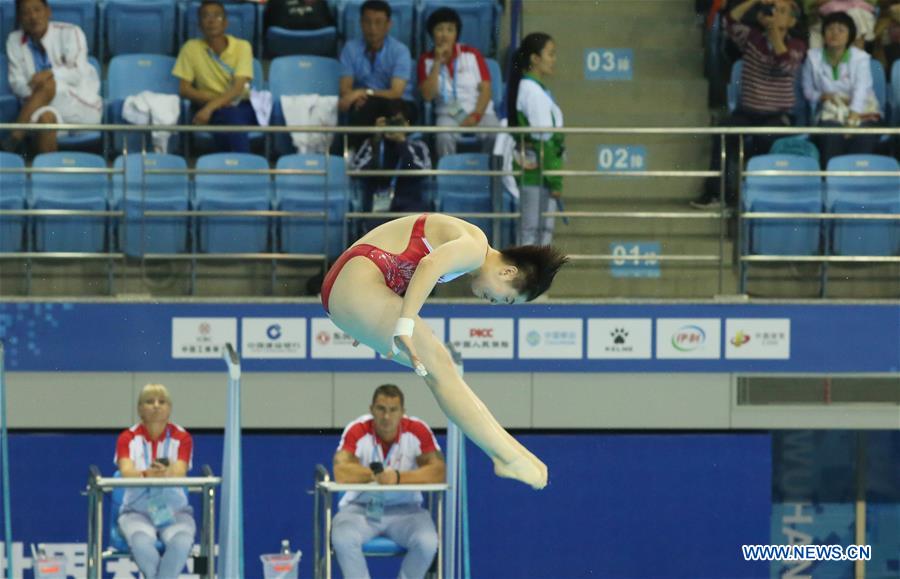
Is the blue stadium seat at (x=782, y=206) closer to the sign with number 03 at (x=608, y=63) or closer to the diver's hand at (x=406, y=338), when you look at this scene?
the sign with number 03 at (x=608, y=63)

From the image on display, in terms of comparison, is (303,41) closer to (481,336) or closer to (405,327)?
(481,336)

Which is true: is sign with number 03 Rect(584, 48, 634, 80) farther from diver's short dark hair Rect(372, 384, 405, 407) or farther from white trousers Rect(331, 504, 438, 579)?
white trousers Rect(331, 504, 438, 579)

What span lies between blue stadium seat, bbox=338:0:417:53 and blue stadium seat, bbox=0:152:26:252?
106 inches

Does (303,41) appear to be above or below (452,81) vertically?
above

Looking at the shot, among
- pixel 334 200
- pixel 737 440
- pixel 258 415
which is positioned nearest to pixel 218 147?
pixel 334 200

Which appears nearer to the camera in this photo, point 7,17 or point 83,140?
point 83,140

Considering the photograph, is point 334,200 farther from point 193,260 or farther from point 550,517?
point 550,517

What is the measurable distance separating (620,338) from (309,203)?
231 cm

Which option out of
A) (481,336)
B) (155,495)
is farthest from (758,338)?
(155,495)

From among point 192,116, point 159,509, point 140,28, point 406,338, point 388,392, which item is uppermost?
point 140,28

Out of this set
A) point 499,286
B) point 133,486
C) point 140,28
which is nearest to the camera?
point 499,286

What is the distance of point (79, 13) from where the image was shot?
36.0ft

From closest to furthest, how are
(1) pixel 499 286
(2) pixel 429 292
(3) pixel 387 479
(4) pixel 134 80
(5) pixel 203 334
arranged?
(2) pixel 429 292 → (1) pixel 499 286 → (3) pixel 387 479 → (5) pixel 203 334 → (4) pixel 134 80

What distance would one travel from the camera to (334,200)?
9.98m
